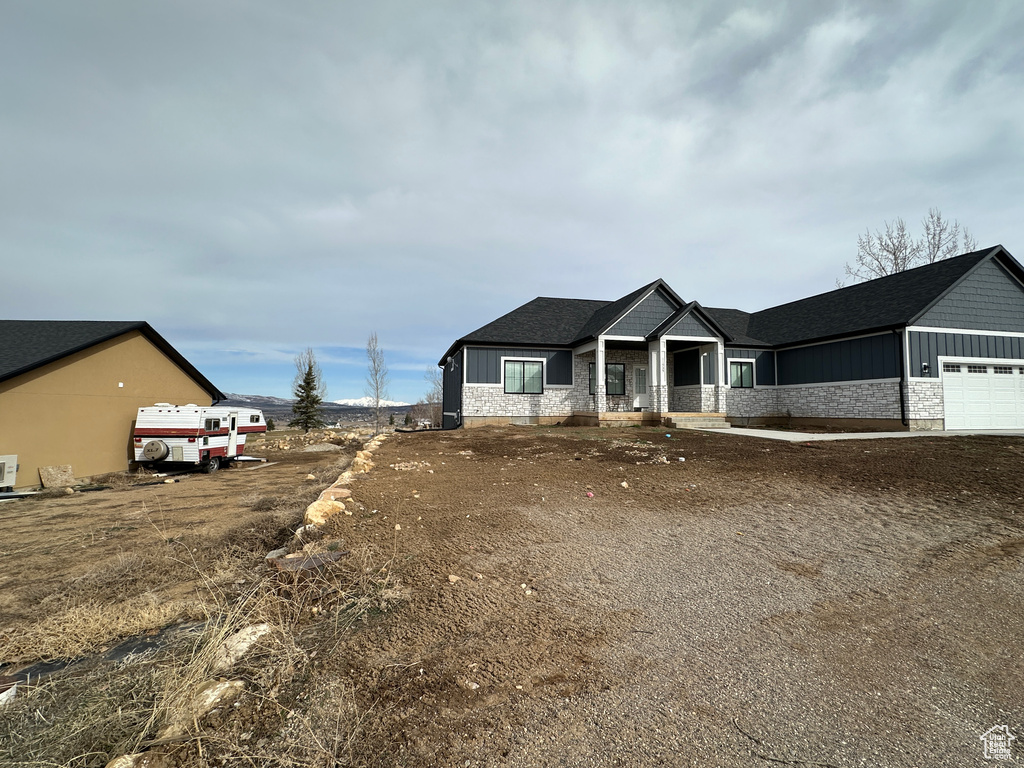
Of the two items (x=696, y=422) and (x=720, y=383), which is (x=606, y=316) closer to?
(x=720, y=383)

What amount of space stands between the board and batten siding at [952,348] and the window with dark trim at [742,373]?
6.41 m

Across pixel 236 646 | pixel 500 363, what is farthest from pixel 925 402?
pixel 236 646

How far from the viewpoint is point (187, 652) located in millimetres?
2779

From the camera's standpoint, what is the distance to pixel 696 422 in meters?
18.0

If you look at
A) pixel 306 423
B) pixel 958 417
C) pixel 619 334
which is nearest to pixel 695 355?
pixel 619 334

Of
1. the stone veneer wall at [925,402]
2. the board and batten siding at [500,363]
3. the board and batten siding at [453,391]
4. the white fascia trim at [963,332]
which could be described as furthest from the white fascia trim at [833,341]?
the board and batten siding at [453,391]

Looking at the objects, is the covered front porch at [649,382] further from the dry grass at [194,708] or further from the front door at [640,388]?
the dry grass at [194,708]

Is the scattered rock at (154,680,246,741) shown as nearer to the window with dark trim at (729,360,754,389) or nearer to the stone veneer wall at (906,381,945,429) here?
the stone veneer wall at (906,381,945,429)

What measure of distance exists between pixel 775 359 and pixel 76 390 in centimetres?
2578

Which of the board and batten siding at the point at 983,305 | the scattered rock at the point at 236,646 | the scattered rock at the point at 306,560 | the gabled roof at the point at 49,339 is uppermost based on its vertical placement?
the board and batten siding at the point at 983,305

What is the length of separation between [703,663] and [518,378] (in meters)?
18.0

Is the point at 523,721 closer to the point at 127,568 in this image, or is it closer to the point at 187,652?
the point at 187,652

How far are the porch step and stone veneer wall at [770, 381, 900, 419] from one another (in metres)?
3.67

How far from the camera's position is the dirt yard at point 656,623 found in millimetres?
2107
